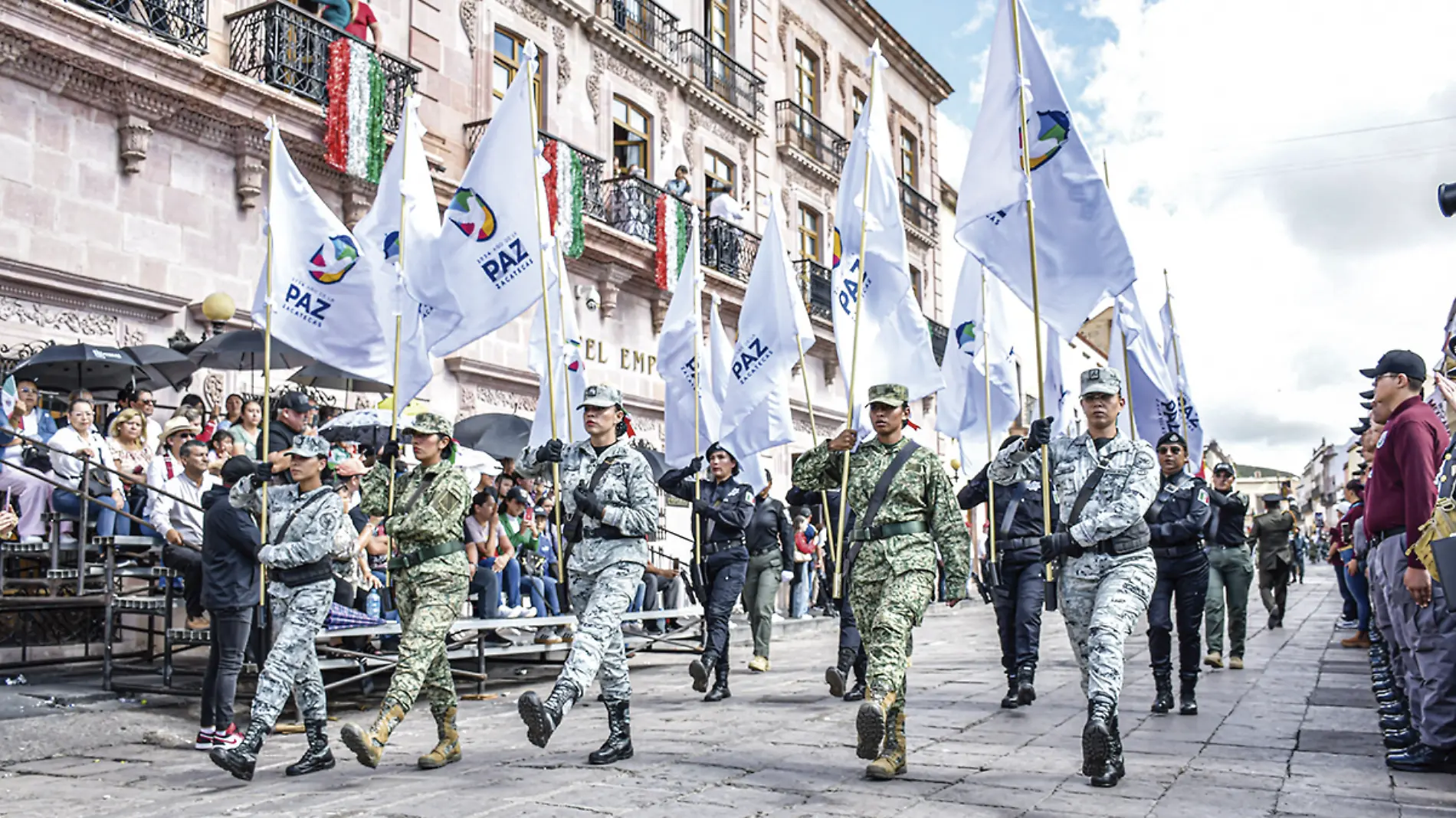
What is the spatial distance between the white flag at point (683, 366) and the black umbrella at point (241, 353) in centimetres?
345

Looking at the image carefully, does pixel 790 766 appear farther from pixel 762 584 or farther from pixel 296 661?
pixel 762 584

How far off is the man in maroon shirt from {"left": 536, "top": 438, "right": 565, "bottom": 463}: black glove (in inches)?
158

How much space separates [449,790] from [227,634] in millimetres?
2276

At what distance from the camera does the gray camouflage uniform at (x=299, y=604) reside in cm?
590

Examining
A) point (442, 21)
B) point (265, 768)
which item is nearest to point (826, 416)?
point (442, 21)

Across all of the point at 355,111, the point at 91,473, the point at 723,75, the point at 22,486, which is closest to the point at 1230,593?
the point at 91,473

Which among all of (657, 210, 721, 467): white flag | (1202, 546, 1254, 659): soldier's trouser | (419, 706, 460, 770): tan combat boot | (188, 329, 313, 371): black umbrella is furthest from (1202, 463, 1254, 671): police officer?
(188, 329, 313, 371): black umbrella

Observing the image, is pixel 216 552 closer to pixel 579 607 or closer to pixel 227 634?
pixel 227 634

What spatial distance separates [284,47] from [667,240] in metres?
7.58

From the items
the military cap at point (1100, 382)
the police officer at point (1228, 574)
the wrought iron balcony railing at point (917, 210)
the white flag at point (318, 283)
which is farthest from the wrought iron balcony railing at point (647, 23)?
the military cap at point (1100, 382)

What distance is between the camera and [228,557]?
273 inches

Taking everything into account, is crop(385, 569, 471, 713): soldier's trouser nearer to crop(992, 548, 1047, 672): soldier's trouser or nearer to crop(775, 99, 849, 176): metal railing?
crop(992, 548, 1047, 672): soldier's trouser

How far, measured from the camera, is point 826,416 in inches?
1052

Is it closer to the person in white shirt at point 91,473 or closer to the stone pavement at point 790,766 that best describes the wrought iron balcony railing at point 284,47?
the person in white shirt at point 91,473
